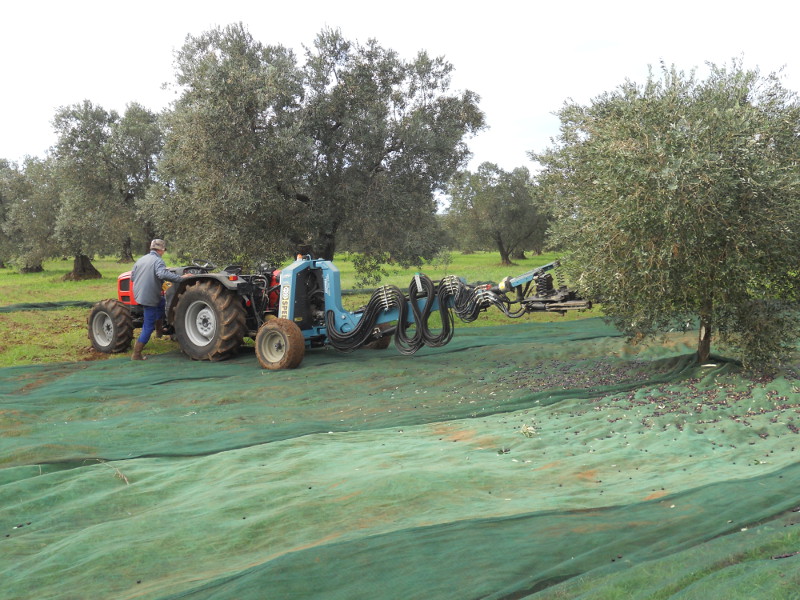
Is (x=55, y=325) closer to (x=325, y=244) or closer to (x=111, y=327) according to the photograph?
(x=111, y=327)

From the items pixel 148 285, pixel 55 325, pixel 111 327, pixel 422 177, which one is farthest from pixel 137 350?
pixel 422 177

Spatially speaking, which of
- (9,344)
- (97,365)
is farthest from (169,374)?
(9,344)

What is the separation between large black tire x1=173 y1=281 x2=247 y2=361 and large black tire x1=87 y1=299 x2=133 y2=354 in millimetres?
1238

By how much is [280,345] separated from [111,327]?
3860 mm

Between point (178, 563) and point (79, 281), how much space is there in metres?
30.9

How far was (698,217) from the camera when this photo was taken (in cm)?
765

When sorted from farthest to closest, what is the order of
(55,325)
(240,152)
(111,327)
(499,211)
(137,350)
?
(499,211) → (55,325) → (240,152) → (111,327) → (137,350)

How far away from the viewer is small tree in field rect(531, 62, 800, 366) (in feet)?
25.0

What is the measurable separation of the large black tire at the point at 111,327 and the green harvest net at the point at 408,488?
2.94 metres

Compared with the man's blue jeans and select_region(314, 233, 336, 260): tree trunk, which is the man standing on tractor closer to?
the man's blue jeans

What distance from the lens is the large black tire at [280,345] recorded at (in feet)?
34.3

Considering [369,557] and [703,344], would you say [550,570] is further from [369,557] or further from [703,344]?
A: [703,344]

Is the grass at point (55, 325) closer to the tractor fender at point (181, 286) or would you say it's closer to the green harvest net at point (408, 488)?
the tractor fender at point (181, 286)

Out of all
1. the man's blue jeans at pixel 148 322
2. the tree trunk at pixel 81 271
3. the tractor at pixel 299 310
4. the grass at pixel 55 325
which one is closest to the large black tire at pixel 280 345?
the tractor at pixel 299 310
